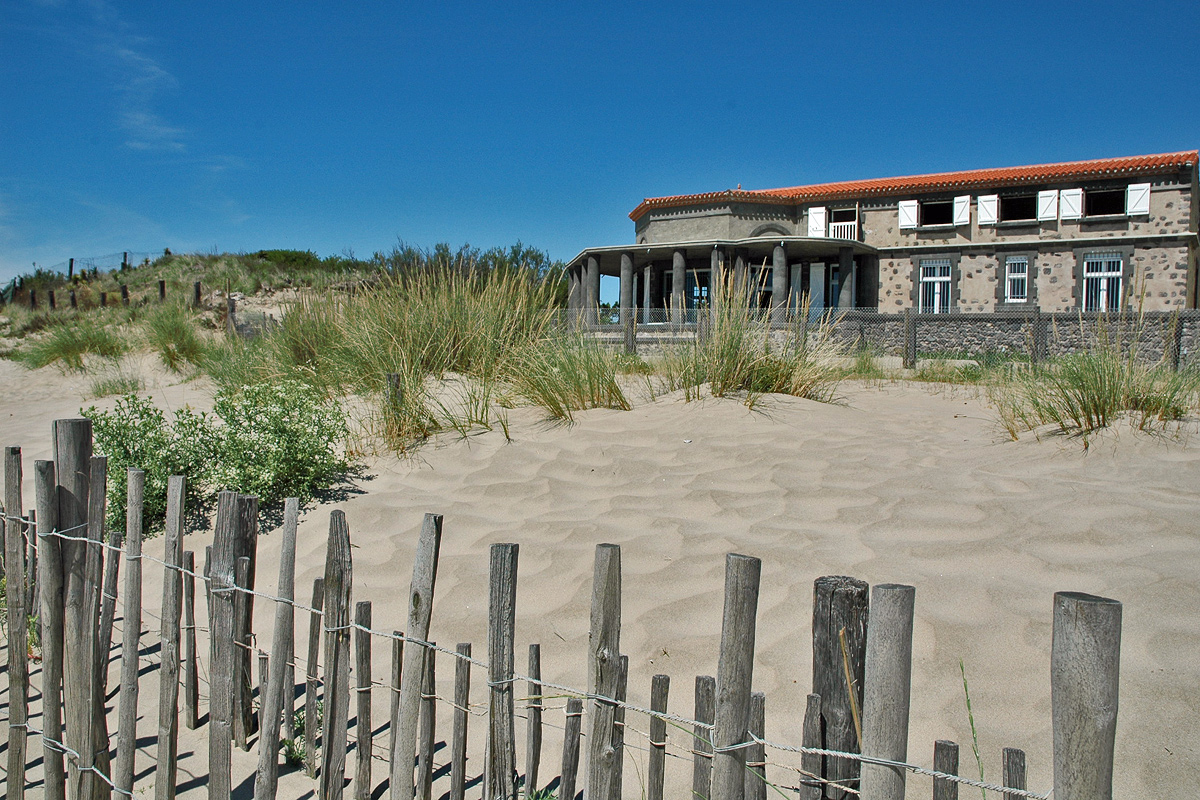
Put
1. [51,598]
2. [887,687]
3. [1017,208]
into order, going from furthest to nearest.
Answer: [1017,208]
[51,598]
[887,687]

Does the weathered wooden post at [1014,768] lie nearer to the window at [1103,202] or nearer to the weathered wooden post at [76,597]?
the weathered wooden post at [76,597]

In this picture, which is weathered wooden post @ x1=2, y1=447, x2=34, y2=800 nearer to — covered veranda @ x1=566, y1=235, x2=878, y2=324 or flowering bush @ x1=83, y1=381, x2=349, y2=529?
flowering bush @ x1=83, y1=381, x2=349, y2=529

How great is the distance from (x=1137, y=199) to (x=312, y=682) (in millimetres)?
24612

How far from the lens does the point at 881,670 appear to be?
1.13 meters

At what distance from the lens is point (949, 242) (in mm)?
22016

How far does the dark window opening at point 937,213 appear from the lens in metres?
22.8

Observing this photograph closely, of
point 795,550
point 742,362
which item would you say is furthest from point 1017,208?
point 795,550

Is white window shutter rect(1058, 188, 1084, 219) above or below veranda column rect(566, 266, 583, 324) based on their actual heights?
above

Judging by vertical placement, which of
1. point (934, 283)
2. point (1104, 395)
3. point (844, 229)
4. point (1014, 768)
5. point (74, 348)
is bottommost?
point (1014, 768)

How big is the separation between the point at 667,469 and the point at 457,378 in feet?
8.51

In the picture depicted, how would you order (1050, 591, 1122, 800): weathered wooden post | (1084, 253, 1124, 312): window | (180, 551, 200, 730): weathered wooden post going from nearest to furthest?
(1050, 591, 1122, 800): weathered wooden post < (180, 551, 200, 730): weathered wooden post < (1084, 253, 1124, 312): window

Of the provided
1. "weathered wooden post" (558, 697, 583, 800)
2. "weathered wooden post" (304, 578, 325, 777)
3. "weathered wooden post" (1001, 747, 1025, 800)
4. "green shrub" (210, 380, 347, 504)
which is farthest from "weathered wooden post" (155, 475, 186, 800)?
"green shrub" (210, 380, 347, 504)

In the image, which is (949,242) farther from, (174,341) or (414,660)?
(414,660)

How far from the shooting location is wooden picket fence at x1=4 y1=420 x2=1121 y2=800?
1125 mm
